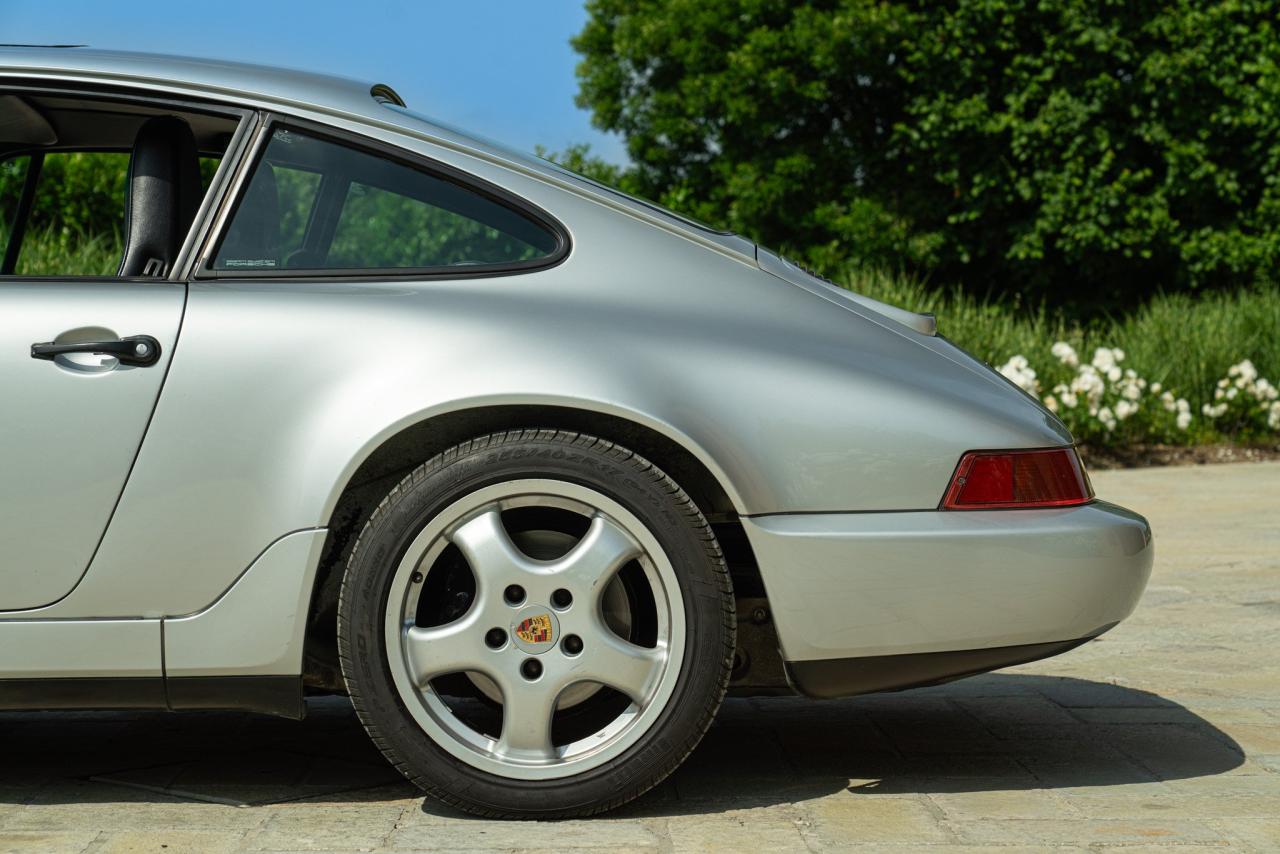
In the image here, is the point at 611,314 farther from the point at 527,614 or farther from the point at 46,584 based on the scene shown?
the point at 46,584

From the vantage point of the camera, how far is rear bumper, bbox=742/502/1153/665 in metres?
2.98

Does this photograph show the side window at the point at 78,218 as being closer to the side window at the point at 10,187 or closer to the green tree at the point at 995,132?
the side window at the point at 10,187

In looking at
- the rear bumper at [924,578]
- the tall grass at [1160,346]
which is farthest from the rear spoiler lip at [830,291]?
the tall grass at [1160,346]

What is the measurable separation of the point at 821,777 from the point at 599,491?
95 centimetres

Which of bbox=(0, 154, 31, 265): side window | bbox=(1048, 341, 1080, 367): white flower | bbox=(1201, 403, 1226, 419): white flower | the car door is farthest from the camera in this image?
bbox=(1201, 403, 1226, 419): white flower

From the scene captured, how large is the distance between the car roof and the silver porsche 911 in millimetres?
65

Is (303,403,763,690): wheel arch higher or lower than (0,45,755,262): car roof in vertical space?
lower

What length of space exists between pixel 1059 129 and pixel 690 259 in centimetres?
2531

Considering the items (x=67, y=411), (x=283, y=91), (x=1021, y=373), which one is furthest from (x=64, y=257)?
(x=67, y=411)

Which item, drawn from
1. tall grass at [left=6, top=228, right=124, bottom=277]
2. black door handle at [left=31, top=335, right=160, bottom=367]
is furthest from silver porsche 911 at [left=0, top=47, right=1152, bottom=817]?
tall grass at [left=6, top=228, right=124, bottom=277]

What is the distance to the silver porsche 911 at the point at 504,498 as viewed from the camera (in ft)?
9.71

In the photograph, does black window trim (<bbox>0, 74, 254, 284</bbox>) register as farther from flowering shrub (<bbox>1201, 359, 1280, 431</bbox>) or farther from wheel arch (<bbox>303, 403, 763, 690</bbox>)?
flowering shrub (<bbox>1201, 359, 1280, 431</bbox>)

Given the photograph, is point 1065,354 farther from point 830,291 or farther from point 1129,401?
point 830,291

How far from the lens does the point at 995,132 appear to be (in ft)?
89.9
